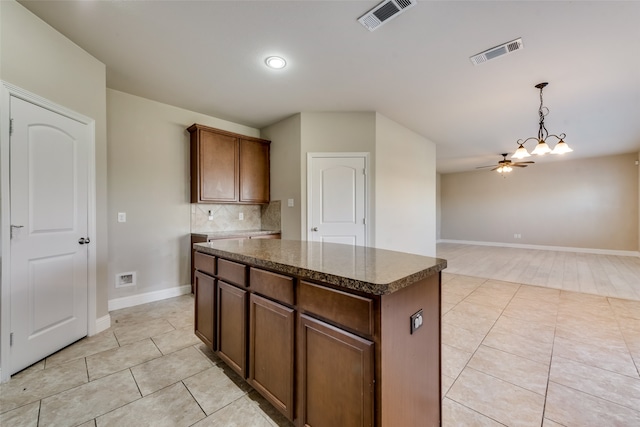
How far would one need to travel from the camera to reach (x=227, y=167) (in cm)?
391

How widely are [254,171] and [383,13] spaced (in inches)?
114

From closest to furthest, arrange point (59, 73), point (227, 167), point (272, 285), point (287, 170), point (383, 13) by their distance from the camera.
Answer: point (272, 285), point (383, 13), point (59, 73), point (227, 167), point (287, 170)

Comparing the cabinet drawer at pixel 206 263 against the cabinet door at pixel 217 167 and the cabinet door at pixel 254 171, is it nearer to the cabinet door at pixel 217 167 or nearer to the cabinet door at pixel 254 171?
the cabinet door at pixel 217 167

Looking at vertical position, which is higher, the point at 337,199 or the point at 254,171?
the point at 254,171

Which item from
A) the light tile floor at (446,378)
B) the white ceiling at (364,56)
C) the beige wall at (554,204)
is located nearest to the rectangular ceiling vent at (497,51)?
the white ceiling at (364,56)

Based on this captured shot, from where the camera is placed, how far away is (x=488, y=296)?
11.9 feet

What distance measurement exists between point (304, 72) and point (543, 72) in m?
2.58

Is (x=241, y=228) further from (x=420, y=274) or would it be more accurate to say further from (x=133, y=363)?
(x=420, y=274)

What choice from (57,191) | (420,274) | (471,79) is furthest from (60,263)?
(471,79)

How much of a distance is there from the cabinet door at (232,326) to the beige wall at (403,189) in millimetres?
2617

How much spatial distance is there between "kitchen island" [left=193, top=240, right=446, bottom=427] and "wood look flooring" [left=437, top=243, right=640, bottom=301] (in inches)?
169

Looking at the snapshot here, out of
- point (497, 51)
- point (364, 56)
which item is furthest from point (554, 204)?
point (364, 56)

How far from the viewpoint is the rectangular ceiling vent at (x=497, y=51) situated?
2332 mm

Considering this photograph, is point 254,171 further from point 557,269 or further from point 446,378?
point 557,269
